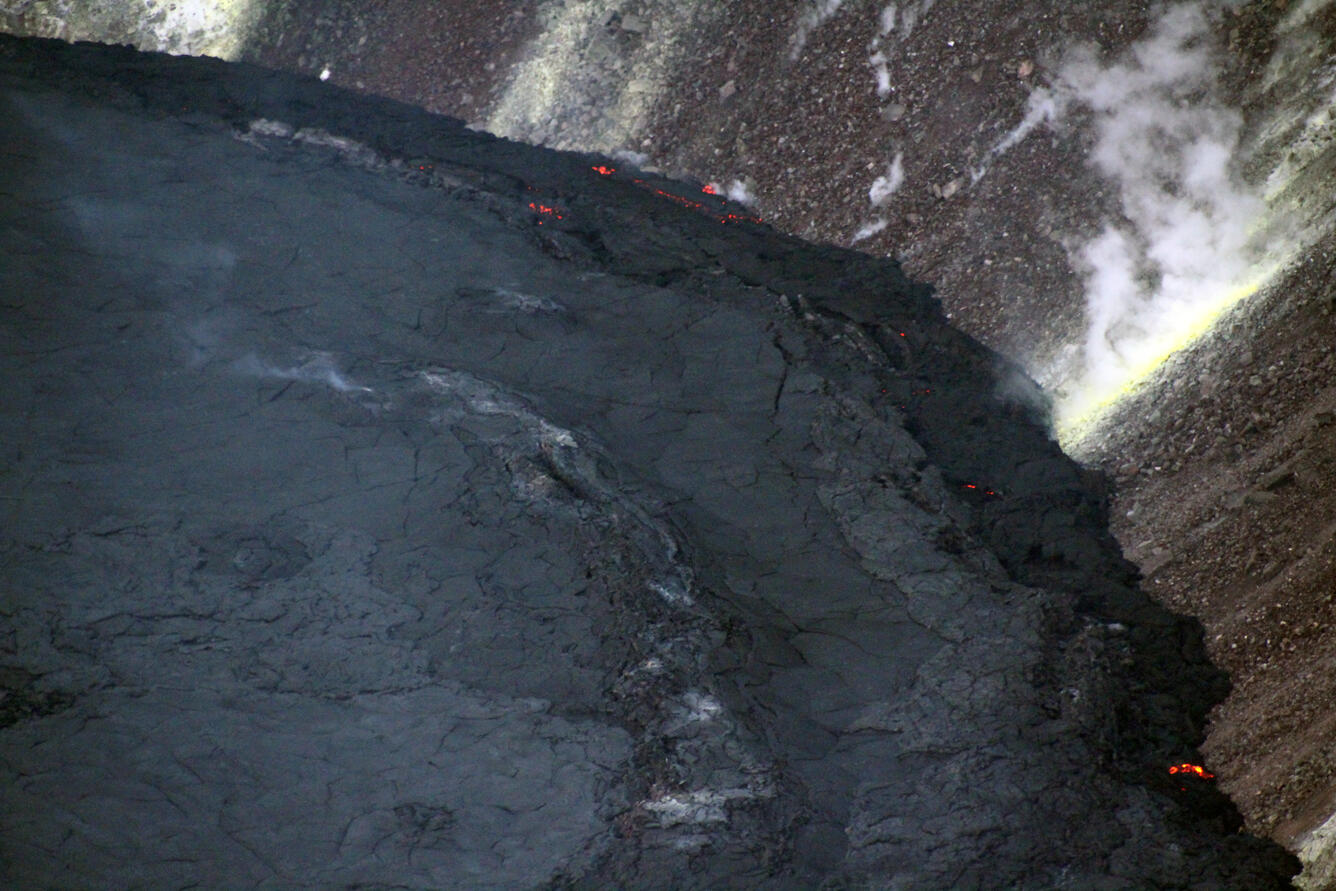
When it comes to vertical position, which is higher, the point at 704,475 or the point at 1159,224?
the point at 1159,224

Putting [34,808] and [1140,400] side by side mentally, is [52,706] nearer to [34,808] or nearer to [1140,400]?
[34,808]

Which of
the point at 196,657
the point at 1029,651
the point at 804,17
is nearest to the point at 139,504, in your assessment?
the point at 196,657

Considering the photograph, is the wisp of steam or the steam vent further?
the wisp of steam

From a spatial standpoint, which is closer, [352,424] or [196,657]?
[196,657]

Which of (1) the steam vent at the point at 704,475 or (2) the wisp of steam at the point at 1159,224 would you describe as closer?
(1) the steam vent at the point at 704,475
